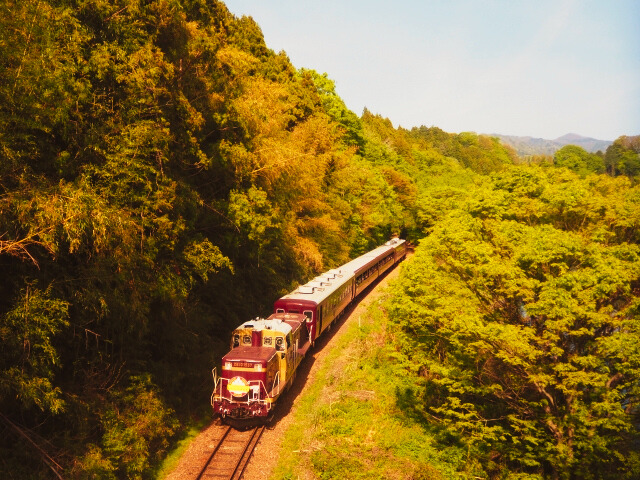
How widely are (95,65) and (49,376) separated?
8083mm

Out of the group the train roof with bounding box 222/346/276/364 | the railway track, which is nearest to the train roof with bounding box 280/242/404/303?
the train roof with bounding box 222/346/276/364

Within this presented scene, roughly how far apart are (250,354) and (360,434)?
180 inches

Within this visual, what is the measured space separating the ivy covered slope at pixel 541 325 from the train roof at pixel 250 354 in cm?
478

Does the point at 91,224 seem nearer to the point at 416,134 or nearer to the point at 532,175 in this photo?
the point at 532,175

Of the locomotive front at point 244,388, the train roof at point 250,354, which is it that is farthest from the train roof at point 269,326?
the locomotive front at point 244,388

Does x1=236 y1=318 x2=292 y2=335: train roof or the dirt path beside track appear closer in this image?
the dirt path beside track

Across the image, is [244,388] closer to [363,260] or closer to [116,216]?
[116,216]

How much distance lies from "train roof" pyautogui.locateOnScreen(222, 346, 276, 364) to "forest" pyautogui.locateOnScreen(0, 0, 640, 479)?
232 cm

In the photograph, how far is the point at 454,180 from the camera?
6406cm

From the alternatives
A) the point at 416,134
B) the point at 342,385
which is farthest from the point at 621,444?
the point at 416,134

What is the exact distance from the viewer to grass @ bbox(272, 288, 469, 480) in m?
12.5

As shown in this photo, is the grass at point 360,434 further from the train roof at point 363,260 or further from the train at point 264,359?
the train roof at point 363,260

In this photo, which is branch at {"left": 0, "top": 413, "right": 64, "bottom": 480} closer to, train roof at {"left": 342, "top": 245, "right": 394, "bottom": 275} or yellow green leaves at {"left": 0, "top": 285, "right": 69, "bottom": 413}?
yellow green leaves at {"left": 0, "top": 285, "right": 69, "bottom": 413}

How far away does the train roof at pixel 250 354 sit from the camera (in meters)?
13.8
